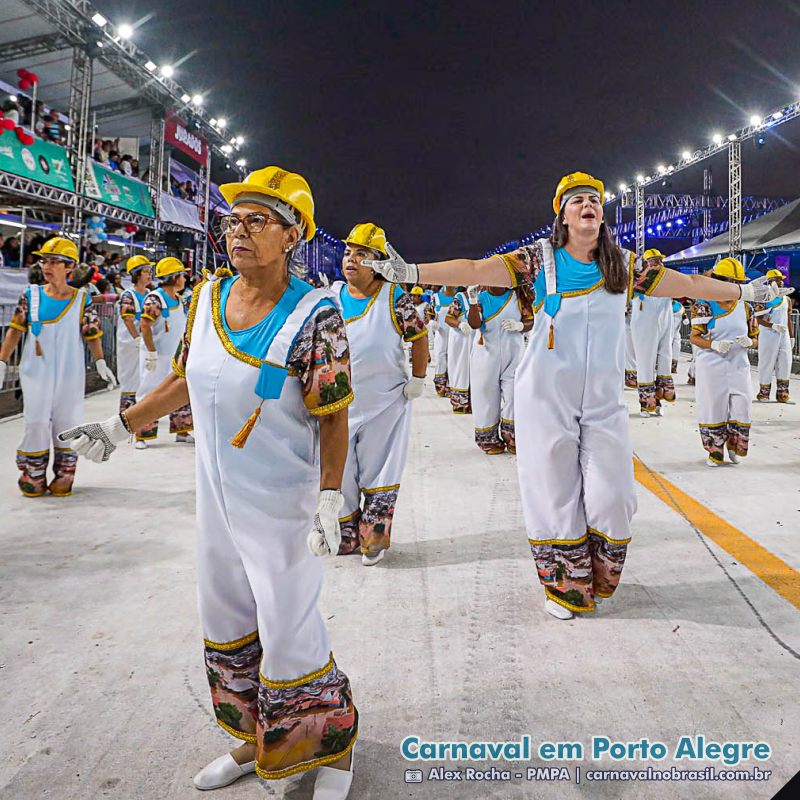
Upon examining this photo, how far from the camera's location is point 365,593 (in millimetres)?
3633

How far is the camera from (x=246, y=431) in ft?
6.29

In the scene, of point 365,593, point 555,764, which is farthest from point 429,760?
point 365,593

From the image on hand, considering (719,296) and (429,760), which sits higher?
(719,296)

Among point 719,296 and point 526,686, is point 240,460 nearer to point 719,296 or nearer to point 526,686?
point 526,686

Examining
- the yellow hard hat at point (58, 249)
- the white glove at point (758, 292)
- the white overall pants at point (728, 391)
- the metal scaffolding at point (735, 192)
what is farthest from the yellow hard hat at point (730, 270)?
the metal scaffolding at point (735, 192)

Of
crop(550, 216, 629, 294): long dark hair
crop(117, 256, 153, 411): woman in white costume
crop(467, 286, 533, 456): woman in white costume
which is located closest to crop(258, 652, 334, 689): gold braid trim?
crop(550, 216, 629, 294): long dark hair

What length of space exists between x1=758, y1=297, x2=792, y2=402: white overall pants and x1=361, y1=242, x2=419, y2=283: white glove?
997 cm

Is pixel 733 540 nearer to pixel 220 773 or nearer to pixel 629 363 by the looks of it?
pixel 220 773

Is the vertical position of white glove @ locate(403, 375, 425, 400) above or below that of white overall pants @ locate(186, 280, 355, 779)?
above

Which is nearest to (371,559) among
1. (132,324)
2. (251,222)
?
(251,222)

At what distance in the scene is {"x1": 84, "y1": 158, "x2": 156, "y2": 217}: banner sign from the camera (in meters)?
15.1

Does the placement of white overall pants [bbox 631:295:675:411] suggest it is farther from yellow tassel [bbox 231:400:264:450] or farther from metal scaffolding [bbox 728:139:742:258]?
metal scaffolding [bbox 728:139:742:258]

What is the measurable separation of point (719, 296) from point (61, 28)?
1485 centimetres

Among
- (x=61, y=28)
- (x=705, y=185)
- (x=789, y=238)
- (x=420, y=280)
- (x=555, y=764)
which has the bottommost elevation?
(x=555, y=764)
